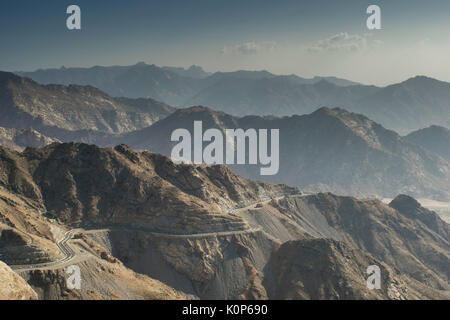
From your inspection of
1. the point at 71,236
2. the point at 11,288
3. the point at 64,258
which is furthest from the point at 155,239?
the point at 11,288

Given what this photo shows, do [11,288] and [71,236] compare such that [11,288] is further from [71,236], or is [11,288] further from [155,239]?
[155,239]

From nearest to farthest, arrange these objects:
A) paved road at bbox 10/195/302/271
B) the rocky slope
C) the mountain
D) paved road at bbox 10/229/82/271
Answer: the rocky slope → paved road at bbox 10/229/82/271 → paved road at bbox 10/195/302/271 → the mountain

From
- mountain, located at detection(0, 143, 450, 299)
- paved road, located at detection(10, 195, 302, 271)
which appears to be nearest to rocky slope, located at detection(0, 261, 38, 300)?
mountain, located at detection(0, 143, 450, 299)

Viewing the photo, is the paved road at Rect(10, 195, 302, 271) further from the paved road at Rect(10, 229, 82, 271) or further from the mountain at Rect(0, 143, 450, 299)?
Answer: the mountain at Rect(0, 143, 450, 299)

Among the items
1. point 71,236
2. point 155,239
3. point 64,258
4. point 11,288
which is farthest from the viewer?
point 155,239

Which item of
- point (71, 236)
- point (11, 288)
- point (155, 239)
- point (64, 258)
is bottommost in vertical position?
point (155, 239)

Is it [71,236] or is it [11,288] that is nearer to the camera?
[11,288]

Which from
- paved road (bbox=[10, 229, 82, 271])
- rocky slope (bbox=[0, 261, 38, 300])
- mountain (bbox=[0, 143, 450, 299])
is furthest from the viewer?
mountain (bbox=[0, 143, 450, 299])

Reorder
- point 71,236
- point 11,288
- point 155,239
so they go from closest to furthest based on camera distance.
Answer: point 11,288, point 71,236, point 155,239

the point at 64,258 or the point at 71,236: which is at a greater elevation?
the point at 71,236
